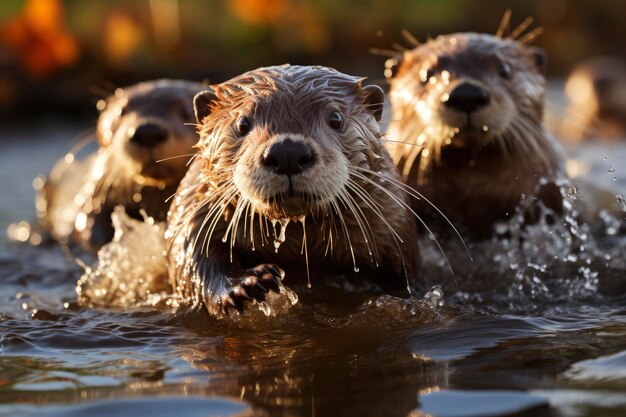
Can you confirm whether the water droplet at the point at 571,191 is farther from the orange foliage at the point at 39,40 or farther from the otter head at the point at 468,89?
the orange foliage at the point at 39,40

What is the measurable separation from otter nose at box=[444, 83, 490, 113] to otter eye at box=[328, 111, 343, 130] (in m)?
0.93

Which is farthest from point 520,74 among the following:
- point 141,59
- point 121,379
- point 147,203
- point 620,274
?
point 141,59

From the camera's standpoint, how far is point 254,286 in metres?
3.26

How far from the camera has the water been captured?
268cm

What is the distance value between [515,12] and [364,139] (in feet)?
41.5

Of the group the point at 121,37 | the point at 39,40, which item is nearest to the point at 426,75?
the point at 39,40

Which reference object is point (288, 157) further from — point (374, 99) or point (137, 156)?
point (137, 156)

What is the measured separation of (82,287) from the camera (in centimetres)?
441

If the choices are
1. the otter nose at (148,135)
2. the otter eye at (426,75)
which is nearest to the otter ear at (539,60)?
the otter eye at (426,75)

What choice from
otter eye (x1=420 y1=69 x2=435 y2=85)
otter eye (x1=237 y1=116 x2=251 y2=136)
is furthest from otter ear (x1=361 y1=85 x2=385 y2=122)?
otter eye (x1=420 y1=69 x2=435 y2=85)

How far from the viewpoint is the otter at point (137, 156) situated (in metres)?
4.65

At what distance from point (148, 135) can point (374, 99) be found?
1.27 metres

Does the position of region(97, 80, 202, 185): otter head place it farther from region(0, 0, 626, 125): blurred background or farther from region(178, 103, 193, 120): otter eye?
region(0, 0, 626, 125): blurred background

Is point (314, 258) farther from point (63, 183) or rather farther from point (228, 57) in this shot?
point (228, 57)
